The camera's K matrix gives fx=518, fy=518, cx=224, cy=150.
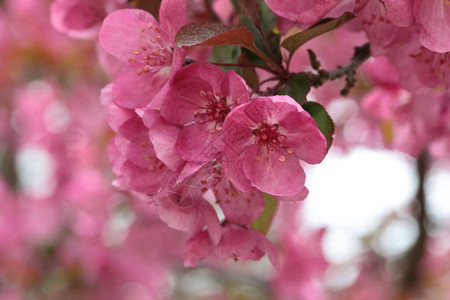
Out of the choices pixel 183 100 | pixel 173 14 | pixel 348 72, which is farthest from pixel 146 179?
pixel 348 72

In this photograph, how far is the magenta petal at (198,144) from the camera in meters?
0.68

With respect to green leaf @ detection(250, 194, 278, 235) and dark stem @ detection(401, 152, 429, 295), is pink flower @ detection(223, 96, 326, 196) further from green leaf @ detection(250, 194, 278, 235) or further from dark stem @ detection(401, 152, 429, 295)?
dark stem @ detection(401, 152, 429, 295)

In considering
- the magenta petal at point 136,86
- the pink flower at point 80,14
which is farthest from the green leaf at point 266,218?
the pink flower at point 80,14

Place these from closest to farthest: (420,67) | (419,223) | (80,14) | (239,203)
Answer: (239,203) < (420,67) < (80,14) < (419,223)

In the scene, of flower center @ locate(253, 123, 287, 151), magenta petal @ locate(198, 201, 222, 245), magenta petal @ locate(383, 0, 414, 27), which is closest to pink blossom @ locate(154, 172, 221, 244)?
magenta petal @ locate(198, 201, 222, 245)

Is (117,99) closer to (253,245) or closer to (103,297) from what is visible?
(253,245)

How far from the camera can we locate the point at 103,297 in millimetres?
2299

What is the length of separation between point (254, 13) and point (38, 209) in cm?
249

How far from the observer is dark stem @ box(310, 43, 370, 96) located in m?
0.87

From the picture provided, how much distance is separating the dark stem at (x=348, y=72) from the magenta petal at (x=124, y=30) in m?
0.29

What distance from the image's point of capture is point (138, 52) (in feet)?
2.73

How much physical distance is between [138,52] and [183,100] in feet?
0.51

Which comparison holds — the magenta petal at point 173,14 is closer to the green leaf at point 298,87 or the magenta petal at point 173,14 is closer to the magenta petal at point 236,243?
the green leaf at point 298,87

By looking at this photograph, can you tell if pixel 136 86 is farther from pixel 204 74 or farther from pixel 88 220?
pixel 88 220
